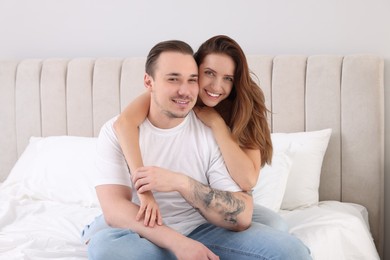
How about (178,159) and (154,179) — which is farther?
(178,159)

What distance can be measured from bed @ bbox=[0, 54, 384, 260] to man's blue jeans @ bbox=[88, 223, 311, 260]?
452 millimetres

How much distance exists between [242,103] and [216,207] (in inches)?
15.1

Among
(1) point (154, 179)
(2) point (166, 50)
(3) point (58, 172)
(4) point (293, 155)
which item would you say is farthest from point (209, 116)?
(3) point (58, 172)

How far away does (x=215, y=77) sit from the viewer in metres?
1.98

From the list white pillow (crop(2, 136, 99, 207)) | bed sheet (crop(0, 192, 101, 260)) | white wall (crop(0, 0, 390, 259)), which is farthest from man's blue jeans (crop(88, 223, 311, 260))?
white wall (crop(0, 0, 390, 259))

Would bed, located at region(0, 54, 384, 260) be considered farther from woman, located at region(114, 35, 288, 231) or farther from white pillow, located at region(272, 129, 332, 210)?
woman, located at region(114, 35, 288, 231)

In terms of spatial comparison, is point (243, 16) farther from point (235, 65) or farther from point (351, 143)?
point (235, 65)

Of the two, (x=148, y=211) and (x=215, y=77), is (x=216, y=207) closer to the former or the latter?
(x=148, y=211)

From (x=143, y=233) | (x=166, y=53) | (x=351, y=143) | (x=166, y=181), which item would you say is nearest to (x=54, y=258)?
(x=143, y=233)

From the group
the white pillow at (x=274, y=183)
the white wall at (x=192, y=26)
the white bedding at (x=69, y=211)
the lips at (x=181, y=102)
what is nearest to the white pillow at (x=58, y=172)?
the white bedding at (x=69, y=211)

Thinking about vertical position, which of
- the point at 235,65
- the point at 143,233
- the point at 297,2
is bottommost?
the point at 143,233

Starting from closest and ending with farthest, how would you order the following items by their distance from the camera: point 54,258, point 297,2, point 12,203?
point 54,258 → point 12,203 → point 297,2

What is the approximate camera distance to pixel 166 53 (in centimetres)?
193

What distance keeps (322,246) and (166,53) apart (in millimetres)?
864
